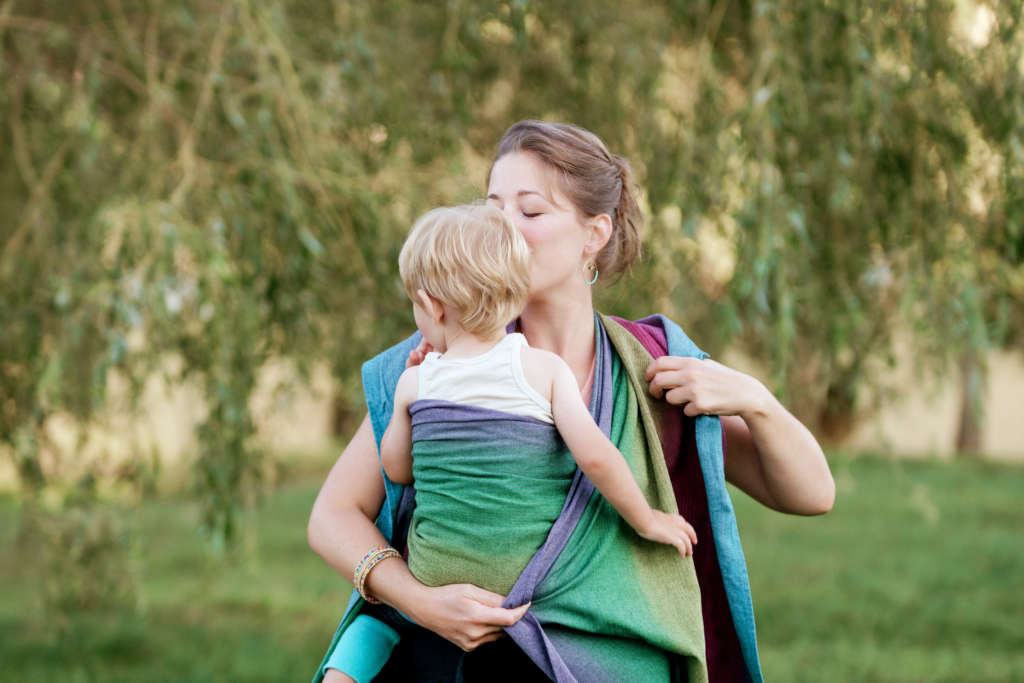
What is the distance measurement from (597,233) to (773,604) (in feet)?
20.1

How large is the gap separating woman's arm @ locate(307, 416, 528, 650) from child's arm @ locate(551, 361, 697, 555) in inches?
9.2

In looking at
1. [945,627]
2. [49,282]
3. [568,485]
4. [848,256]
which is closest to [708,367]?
[568,485]

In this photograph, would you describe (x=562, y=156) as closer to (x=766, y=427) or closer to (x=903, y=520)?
(x=766, y=427)

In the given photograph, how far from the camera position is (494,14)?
3.54 m

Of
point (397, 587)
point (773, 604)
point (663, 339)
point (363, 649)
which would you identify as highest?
point (663, 339)

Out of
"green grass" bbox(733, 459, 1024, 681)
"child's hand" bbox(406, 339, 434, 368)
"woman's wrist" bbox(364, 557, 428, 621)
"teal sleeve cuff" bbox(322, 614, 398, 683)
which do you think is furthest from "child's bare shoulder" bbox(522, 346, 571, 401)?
"green grass" bbox(733, 459, 1024, 681)

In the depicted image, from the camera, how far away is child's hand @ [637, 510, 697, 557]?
1864 mm

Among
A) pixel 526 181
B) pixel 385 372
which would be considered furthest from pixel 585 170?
pixel 385 372

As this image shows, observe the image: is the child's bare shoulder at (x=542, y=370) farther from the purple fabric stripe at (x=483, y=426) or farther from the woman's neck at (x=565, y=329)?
the woman's neck at (x=565, y=329)

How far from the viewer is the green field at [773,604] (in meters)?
6.10

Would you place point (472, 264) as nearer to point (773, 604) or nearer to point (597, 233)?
point (597, 233)

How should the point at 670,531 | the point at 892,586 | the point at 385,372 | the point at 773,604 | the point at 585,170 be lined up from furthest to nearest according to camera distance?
the point at 892,586 → the point at 773,604 → the point at 385,372 → the point at 585,170 → the point at 670,531

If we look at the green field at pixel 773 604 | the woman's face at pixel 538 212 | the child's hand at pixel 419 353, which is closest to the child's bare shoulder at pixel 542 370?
the woman's face at pixel 538 212

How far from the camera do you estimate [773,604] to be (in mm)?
7664
